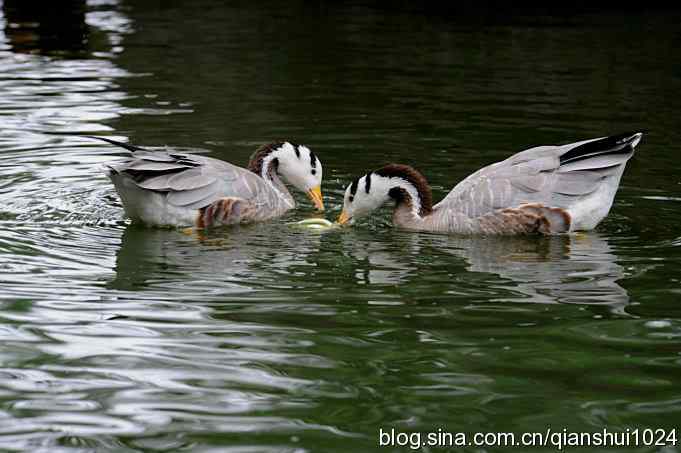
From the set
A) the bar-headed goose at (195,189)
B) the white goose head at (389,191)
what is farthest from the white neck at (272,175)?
the white goose head at (389,191)

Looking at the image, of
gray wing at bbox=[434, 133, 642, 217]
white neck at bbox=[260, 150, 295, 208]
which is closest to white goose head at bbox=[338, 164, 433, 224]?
gray wing at bbox=[434, 133, 642, 217]

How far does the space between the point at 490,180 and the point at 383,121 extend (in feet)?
14.6

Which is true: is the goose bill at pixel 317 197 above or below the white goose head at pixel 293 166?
below

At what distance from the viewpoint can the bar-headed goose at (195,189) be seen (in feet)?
30.0

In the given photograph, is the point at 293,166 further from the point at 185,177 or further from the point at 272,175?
the point at 185,177

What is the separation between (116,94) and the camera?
1530cm

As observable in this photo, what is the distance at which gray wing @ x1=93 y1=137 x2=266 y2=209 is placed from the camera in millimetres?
9102

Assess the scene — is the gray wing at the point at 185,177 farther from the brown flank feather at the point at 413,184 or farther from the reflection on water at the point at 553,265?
the reflection on water at the point at 553,265

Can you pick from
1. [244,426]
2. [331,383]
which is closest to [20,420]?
[244,426]

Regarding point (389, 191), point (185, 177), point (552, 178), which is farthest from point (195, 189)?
point (552, 178)

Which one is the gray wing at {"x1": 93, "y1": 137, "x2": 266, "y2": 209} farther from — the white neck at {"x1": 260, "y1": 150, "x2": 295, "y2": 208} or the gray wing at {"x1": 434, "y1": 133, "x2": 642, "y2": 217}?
the gray wing at {"x1": 434, "y1": 133, "x2": 642, "y2": 217}

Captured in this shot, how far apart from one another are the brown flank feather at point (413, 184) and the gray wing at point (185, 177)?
1148 mm

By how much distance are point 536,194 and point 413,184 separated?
1009mm

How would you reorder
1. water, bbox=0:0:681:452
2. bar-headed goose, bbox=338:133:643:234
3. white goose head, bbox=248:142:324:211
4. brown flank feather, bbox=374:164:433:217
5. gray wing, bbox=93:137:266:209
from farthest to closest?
white goose head, bbox=248:142:324:211 → brown flank feather, bbox=374:164:433:217 → bar-headed goose, bbox=338:133:643:234 → gray wing, bbox=93:137:266:209 → water, bbox=0:0:681:452
